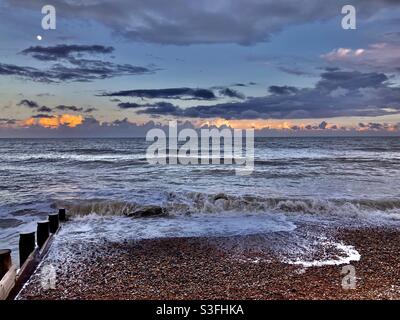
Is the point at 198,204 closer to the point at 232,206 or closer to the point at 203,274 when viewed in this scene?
the point at 232,206

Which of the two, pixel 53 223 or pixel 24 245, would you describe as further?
pixel 53 223

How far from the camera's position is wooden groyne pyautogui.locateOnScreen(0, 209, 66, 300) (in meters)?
5.43

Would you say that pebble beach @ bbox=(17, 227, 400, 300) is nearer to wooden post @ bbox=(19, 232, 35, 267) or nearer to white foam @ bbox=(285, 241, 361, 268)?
white foam @ bbox=(285, 241, 361, 268)

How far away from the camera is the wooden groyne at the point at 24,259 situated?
5430 millimetres

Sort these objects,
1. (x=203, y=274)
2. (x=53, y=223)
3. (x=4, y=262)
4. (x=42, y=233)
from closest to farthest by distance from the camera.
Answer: (x=4, y=262) → (x=203, y=274) → (x=42, y=233) → (x=53, y=223)

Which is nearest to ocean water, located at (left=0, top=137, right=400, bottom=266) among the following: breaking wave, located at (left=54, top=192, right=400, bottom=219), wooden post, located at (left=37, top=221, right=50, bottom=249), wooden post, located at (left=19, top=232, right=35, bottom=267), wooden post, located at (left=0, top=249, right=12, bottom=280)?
breaking wave, located at (left=54, top=192, right=400, bottom=219)

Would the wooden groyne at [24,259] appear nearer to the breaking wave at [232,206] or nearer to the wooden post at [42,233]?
the wooden post at [42,233]

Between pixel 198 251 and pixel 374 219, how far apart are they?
6973 mm

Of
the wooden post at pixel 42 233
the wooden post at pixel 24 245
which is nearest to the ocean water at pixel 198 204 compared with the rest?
the wooden post at pixel 42 233

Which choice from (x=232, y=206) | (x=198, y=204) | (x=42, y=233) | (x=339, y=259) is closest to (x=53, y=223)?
(x=42, y=233)

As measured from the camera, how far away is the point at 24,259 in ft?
22.7
